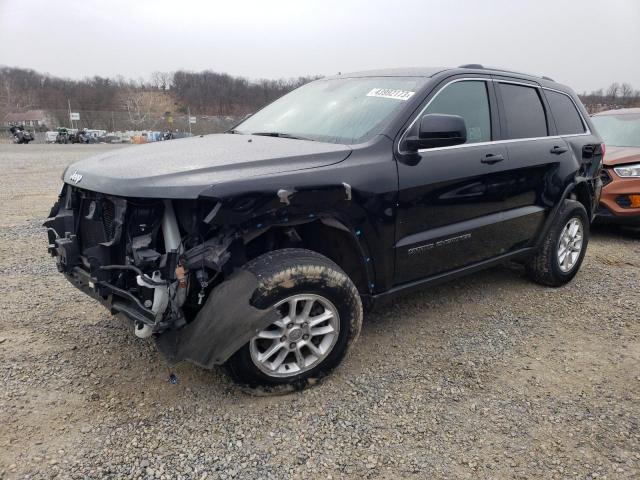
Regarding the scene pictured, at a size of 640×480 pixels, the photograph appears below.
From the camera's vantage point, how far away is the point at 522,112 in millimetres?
4059

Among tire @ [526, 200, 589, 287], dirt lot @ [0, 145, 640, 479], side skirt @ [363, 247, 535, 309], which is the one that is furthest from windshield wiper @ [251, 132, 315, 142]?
tire @ [526, 200, 589, 287]

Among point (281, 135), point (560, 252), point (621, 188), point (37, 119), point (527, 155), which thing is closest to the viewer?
point (281, 135)

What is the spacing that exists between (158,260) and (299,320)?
810 mm

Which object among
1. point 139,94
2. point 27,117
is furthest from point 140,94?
point 27,117

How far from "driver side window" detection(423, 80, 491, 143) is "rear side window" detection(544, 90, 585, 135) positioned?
3.53ft

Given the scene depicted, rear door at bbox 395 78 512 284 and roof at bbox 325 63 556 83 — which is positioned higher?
roof at bbox 325 63 556 83

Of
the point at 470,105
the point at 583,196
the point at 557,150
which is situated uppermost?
the point at 470,105

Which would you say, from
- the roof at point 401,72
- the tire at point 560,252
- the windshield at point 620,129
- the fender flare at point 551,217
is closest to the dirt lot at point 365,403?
the tire at point 560,252

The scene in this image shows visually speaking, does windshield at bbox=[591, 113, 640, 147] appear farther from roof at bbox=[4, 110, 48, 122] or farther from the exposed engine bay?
roof at bbox=[4, 110, 48, 122]

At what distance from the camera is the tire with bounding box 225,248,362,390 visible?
2553 mm

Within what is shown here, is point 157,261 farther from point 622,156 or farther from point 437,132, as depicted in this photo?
point 622,156

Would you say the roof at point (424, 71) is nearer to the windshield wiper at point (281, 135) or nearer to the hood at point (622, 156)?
the windshield wiper at point (281, 135)

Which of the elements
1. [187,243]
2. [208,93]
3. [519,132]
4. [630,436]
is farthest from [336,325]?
[208,93]

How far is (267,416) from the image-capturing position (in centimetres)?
260
